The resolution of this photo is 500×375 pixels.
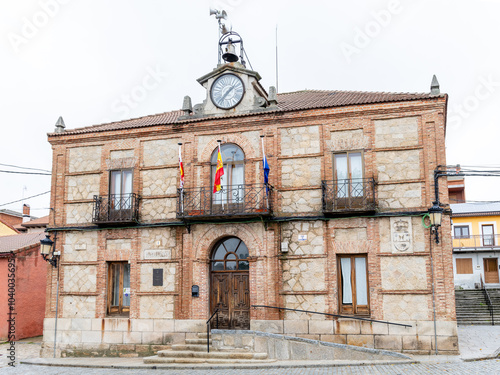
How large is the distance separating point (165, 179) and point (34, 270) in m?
9.80

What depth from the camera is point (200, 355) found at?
1420cm

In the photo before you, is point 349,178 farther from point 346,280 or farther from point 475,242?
point 475,242

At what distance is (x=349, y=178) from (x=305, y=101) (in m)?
3.41

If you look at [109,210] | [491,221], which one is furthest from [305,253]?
[491,221]

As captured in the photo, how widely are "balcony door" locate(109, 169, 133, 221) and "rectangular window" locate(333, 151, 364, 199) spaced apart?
678 centimetres

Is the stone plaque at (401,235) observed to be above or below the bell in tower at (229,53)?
below

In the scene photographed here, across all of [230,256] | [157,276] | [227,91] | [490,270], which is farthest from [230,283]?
[490,270]

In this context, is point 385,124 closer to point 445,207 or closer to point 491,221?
point 445,207

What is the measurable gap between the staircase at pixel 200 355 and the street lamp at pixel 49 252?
16.5 ft

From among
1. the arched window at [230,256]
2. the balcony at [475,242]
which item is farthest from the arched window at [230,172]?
the balcony at [475,242]

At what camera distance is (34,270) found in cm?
2262

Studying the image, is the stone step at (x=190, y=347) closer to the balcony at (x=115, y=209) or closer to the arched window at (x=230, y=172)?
the balcony at (x=115, y=209)

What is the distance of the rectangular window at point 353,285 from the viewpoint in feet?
47.8

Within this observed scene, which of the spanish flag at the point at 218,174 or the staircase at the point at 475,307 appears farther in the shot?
the staircase at the point at 475,307
